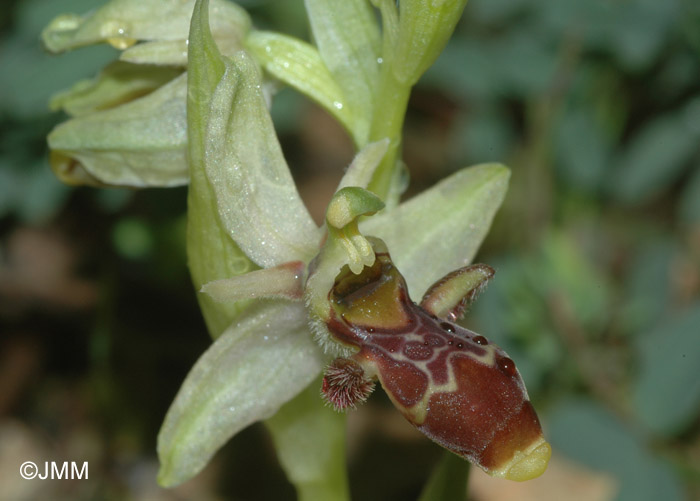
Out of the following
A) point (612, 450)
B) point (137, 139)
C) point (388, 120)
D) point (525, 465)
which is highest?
point (388, 120)

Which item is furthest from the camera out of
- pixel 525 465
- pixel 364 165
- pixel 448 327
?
pixel 364 165

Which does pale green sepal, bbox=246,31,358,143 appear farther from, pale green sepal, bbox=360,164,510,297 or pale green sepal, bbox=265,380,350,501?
pale green sepal, bbox=265,380,350,501

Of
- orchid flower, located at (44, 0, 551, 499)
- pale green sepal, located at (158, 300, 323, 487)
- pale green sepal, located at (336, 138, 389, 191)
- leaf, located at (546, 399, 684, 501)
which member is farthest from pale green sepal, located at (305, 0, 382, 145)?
leaf, located at (546, 399, 684, 501)

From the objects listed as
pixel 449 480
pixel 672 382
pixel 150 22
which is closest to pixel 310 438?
pixel 449 480

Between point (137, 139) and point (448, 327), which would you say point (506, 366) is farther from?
point (137, 139)

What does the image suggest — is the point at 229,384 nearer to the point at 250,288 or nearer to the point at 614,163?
the point at 250,288

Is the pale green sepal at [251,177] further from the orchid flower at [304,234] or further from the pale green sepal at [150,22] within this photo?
the pale green sepal at [150,22]

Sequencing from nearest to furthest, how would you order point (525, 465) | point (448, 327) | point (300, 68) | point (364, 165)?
point (525, 465) < point (448, 327) < point (364, 165) < point (300, 68)
